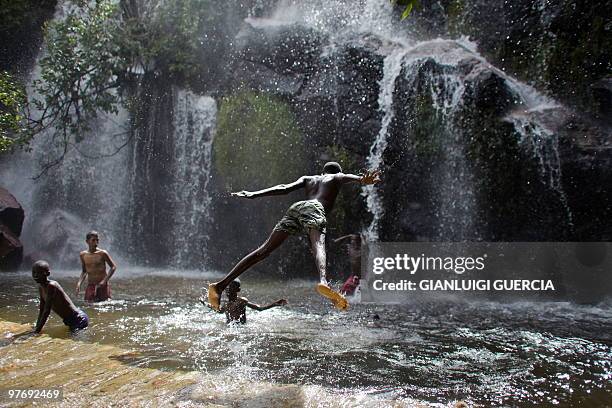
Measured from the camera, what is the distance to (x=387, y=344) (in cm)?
512

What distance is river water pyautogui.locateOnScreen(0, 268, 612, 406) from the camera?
12.3 ft

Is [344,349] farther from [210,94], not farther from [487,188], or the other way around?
A: [210,94]

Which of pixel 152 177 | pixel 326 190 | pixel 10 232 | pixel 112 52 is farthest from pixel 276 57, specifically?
pixel 326 190

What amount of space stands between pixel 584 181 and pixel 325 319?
253 inches

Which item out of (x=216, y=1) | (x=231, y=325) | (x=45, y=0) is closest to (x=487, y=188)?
(x=231, y=325)

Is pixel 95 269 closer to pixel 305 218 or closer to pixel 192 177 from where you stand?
pixel 305 218

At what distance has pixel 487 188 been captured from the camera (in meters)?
11.0

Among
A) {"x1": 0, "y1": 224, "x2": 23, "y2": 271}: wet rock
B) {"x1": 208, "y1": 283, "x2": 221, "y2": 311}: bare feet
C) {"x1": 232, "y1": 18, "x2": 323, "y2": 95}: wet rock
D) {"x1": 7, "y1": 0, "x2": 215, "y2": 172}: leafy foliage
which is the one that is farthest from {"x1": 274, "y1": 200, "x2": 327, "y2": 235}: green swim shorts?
{"x1": 7, "y1": 0, "x2": 215, "y2": 172}: leafy foliage

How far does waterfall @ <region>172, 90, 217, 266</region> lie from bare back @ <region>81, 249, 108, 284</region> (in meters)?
6.01

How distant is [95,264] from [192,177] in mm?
6578

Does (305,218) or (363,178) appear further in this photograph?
(363,178)

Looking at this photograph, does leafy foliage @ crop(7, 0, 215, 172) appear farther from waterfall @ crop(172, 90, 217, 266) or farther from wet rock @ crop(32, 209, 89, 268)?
wet rock @ crop(32, 209, 89, 268)

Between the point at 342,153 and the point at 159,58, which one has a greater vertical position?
the point at 159,58

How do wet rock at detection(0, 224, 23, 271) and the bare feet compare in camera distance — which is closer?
the bare feet
